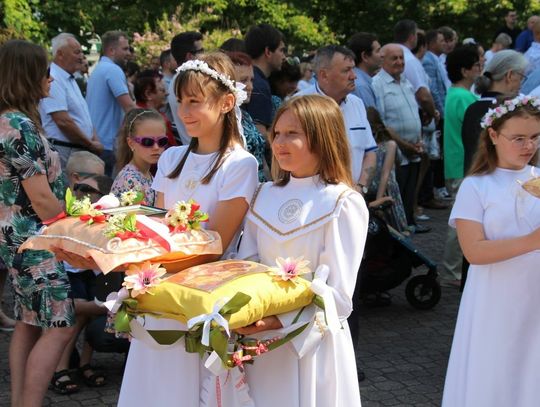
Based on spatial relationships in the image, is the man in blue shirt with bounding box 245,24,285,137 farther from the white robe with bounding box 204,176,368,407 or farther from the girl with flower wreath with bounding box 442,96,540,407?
the white robe with bounding box 204,176,368,407

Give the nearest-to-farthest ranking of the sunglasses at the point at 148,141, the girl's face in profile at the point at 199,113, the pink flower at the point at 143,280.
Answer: the pink flower at the point at 143,280 → the girl's face in profile at the point at 199,113 → the sunglasses at the point at 148,141

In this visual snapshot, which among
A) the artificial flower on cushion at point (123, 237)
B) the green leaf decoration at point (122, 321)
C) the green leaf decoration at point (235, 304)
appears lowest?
the green leaf decoration at point (122, 321)

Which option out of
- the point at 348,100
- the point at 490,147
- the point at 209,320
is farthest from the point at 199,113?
the point at 348,100

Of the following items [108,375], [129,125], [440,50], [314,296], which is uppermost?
[440,50]

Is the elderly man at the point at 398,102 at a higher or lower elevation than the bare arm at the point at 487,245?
higher

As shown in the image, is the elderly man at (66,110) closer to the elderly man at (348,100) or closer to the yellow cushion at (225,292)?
the elderly man at (348,100)

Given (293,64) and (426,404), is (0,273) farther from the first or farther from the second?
(293,64)

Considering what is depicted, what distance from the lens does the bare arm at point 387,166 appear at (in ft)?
26.7

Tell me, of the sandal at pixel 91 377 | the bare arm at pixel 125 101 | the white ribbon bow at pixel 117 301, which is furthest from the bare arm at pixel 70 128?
the white ribbon bow at pixel 117 301

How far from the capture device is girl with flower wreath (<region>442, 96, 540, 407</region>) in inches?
162

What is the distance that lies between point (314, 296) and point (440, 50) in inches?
417

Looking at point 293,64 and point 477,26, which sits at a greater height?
point 477,26

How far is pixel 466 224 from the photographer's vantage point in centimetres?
416

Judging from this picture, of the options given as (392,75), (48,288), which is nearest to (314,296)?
(48,288)
